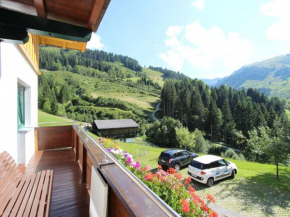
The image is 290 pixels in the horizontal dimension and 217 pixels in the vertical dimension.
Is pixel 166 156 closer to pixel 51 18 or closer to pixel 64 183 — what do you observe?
pixel 64 183

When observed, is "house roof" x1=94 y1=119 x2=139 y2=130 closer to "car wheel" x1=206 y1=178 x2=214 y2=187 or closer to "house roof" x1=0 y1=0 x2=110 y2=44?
"car wheel" x1=206 y1=178 x2=214 y2=187

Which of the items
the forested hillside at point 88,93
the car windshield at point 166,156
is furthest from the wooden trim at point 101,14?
the forested hillside at point 88,93

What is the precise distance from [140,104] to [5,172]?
5867 centimetres

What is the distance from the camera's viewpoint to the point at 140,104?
60.7m

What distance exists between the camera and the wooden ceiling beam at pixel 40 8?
108cm

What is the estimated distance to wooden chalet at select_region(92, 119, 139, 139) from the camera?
1401 inches

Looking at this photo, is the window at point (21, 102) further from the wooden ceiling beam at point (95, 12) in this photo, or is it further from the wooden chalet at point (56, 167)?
the wooden ceiling beam at point (95, 12)

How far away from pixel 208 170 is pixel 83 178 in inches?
277

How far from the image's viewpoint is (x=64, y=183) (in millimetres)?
3158

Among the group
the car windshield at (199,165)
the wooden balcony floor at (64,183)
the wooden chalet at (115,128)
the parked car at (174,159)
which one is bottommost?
the wooden chalet at (115,128)

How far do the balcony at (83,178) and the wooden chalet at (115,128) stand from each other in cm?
2994

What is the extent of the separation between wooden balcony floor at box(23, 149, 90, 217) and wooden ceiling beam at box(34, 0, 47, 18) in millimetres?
2492

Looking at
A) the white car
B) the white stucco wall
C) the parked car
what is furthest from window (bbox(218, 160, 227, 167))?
the white stucco wall

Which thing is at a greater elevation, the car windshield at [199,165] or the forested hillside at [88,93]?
the forested hillside at [88,93]
